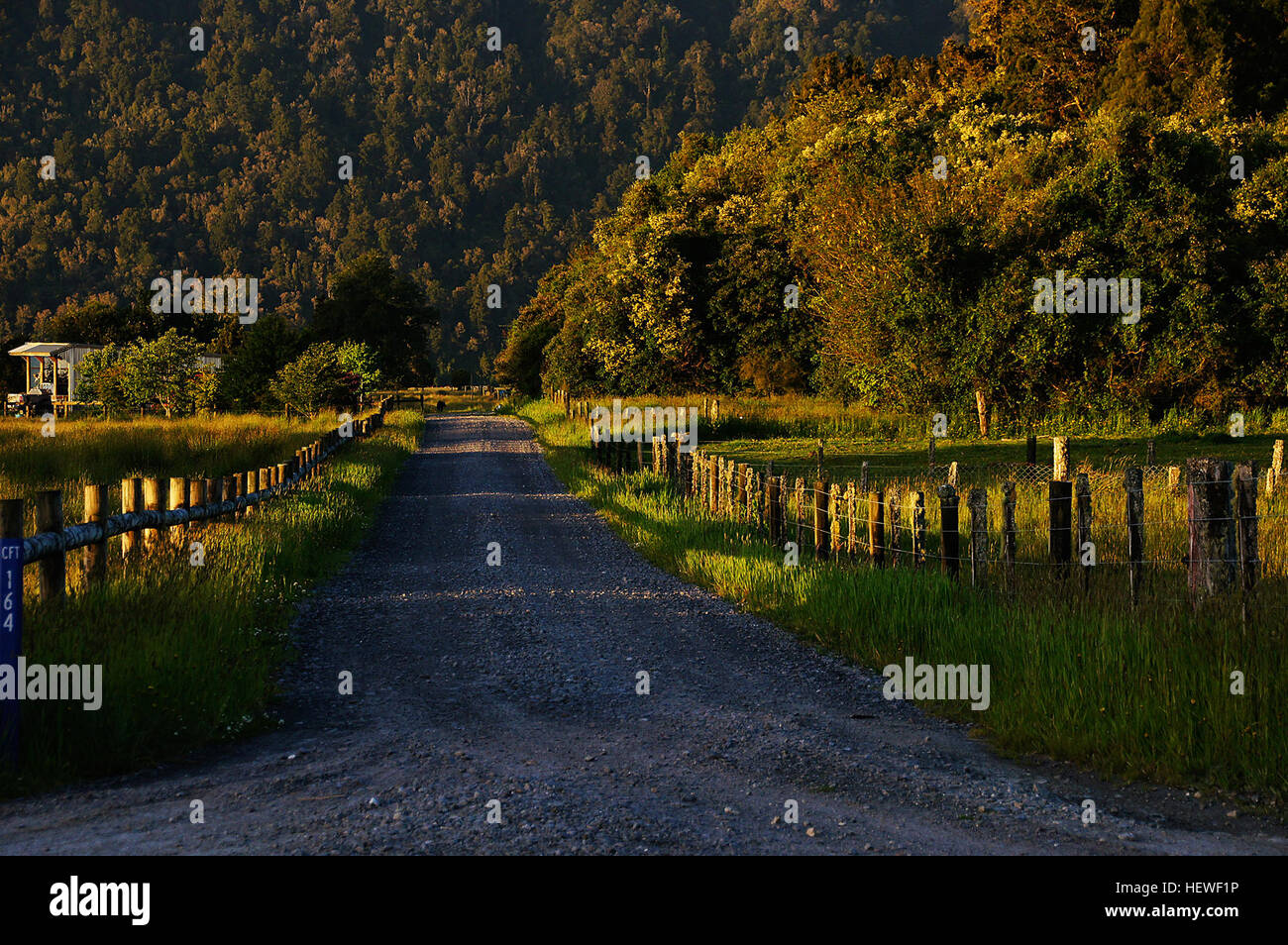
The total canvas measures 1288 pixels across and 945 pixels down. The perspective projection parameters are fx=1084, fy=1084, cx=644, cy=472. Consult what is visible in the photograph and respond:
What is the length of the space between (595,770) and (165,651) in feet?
11.7

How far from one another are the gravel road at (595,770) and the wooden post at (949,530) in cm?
232

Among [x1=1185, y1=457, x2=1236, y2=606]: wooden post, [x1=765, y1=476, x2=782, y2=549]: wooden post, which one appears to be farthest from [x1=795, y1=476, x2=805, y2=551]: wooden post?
[x1=1185, y1=457, x2=1236, y2=606]: wooden post

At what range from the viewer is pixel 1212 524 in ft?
31.0

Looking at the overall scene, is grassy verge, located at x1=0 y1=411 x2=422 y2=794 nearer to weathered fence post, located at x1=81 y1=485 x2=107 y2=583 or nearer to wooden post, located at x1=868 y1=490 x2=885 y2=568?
weathered fence post, located at x1=81 y1=485 x2=107 y2=583

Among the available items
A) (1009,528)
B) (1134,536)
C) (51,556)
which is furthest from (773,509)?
(51,556)

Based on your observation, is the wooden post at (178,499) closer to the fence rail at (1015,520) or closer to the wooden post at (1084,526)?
the fence rail at (1015,520)

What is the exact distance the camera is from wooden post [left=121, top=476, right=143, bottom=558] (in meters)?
11.0

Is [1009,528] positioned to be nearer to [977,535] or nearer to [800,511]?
[977,535]

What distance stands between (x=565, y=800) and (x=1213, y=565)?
6448mm

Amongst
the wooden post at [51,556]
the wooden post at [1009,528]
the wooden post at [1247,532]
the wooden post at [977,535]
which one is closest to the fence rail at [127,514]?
the wooden post at [51,556]

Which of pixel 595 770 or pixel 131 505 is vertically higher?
pixel 131 505

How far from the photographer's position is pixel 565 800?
5.79 meters

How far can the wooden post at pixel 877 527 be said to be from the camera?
1288 centimetres

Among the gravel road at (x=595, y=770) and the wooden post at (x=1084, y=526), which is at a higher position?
the wooden post at (x=1084, y=526)
